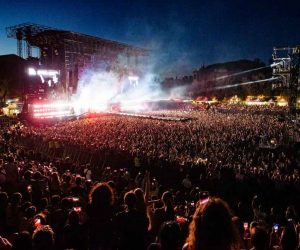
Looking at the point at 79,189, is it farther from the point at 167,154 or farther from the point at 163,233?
the point at 167,154

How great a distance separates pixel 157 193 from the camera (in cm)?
868

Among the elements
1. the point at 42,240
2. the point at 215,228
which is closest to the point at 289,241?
the point at 215,228

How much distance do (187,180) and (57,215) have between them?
6.22 m

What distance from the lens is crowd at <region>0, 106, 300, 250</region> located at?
335 centimetres

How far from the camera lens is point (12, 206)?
557cm

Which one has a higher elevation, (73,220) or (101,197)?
(101,197)

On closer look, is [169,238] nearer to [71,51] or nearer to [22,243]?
[22,243]

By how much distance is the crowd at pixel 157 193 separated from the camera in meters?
3.35

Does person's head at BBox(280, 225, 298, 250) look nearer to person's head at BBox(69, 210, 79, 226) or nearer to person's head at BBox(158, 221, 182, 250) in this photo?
person's head at BBox(158, 221, 182, 250)

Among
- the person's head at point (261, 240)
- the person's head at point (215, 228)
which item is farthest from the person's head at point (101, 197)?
the person's head at point (215, 228)

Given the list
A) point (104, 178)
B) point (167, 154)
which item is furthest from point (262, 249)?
point (167, 154)

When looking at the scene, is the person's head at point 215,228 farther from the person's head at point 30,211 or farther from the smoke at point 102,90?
the smoke at point 102,90

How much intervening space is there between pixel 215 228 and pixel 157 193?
250 inches

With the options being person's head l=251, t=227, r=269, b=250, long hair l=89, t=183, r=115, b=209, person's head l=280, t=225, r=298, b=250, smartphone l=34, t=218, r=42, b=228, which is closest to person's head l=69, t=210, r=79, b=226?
long hair l=89, t=183, r=115, b=209
